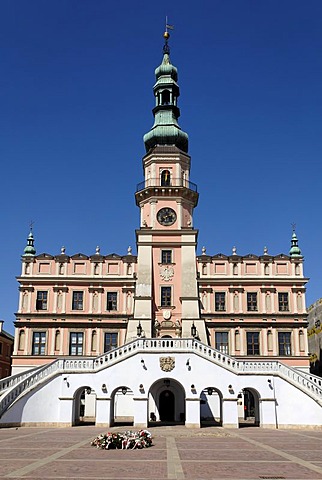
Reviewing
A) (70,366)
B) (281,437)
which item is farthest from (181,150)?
(281,437)

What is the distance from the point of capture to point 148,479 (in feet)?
49.5

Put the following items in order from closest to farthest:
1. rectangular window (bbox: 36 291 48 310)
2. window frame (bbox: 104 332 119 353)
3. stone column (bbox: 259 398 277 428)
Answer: stone column (bbox: 259 398 277 428) → window frame (bbox: 104 332 119 353) → rectangular window (bbox: 36 291 48 310)

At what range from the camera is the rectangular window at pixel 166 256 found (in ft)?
172

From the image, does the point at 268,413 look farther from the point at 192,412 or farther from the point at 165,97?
the point at 165,97

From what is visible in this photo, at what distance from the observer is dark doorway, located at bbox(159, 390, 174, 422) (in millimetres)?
46500

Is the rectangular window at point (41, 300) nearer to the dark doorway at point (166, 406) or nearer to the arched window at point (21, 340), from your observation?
the arched window at point (21, 340)

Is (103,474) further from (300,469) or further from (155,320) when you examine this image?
(155,320)

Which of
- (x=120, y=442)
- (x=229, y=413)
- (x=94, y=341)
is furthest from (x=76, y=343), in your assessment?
(x=120, y=442)

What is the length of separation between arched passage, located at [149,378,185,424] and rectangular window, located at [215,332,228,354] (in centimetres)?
932

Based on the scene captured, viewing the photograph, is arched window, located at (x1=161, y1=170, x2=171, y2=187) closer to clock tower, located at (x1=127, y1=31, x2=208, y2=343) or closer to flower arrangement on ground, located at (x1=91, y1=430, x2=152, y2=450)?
clock tower, located at (x1=127, y1=31, x2=208, y2=343)

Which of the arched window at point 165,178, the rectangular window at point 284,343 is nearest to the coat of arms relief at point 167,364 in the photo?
the rectangular window at point 284,343

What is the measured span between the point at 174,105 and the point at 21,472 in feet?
156

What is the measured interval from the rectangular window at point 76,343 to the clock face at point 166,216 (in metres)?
14.0

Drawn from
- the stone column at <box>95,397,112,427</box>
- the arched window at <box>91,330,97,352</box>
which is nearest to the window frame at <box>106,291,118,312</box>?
the arched window at <box>91,330,97,352</box>
